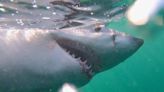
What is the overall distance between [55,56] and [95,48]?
56cm

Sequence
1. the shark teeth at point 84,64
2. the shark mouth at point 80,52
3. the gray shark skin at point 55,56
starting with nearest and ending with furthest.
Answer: the gray shark skin at point 55,56 < the shark teeth at point 84,64 < the shark mouth at point 80,52

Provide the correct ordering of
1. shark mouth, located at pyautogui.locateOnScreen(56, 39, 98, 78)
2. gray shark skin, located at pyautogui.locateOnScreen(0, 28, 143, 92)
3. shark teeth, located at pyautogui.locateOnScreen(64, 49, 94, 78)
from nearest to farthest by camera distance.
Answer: gray shark skin, located at pyautogui.locateOnScreen(0, 28, 143, 92)
shark teeth, located at pyautogui.locateOnScreen(64, 49, 94, 78)
shark mouth, located at pyautogui.locateOnScreen(56, 39, 98, 78)

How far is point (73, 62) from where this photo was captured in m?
3.48

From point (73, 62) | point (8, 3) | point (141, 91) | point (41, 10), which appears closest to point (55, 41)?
point (73, 62)

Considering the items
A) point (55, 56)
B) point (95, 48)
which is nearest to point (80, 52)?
point (95, 48)

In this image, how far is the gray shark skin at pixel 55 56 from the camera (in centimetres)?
318

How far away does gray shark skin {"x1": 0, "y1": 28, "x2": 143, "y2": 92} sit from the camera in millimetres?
3184

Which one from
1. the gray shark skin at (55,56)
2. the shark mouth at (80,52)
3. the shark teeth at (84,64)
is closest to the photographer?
the gray shark skin at (55,56)

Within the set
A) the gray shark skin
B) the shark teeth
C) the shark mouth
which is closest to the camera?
the gray shark skin

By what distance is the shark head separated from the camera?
371 centimetres

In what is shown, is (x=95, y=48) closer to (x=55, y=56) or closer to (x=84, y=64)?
(x=84, y=64)

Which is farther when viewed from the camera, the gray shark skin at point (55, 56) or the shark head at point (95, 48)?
the shark head at point (95, 48)

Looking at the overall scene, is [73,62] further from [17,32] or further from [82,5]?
[82,5]

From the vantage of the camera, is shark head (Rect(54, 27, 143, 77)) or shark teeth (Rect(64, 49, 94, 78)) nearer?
shark teeth (Rect(64, 49, 94, 78))
